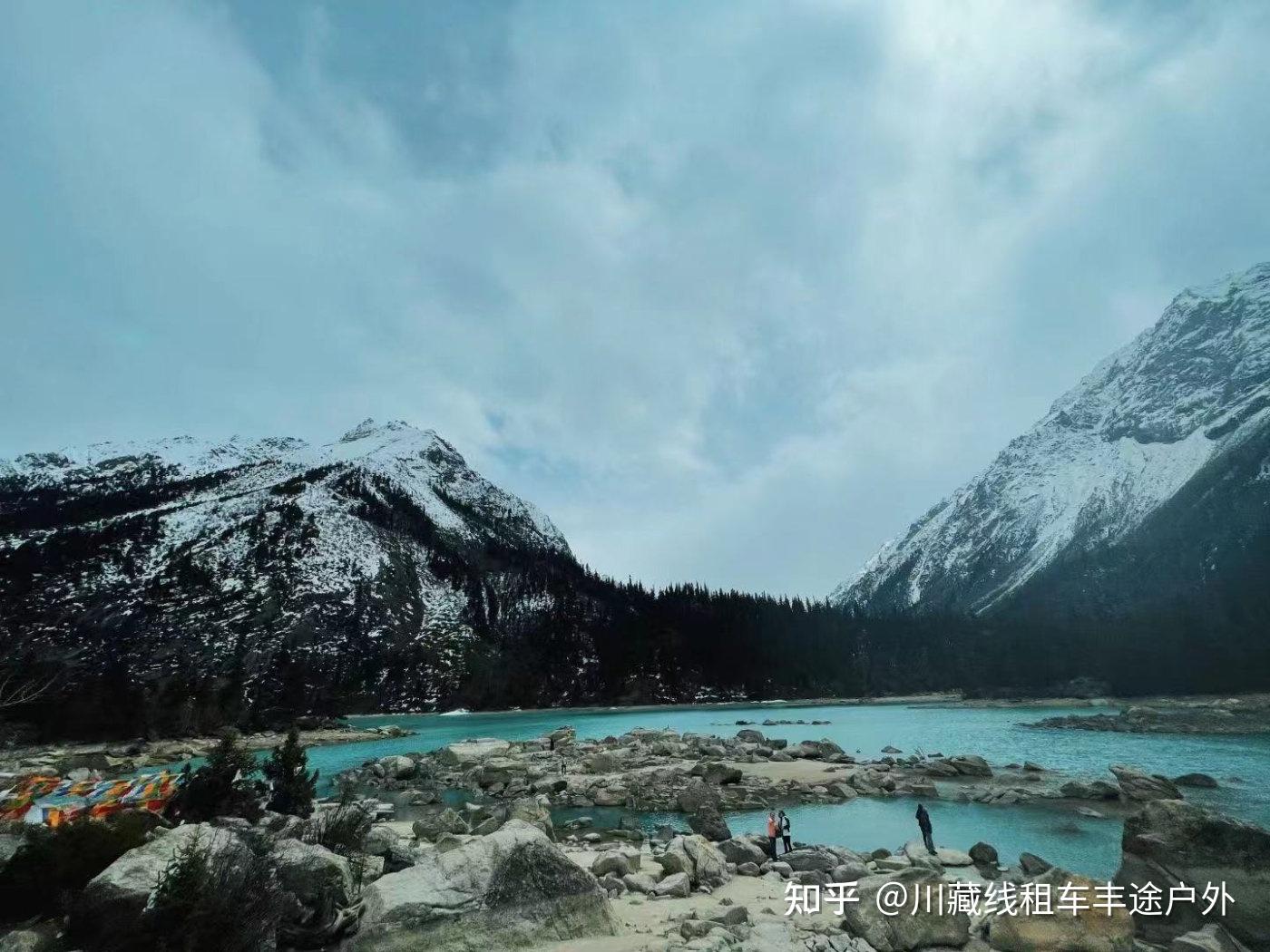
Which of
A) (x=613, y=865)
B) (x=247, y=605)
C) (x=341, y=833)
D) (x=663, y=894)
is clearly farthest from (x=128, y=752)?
(x=247, y=605)

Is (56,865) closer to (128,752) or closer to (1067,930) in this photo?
(1067,930)

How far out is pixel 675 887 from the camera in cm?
1430

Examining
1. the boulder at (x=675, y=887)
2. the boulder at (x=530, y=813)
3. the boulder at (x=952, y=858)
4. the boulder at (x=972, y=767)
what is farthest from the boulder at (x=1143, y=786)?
the boulder at (x=530, y=813)

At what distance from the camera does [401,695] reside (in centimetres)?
14662

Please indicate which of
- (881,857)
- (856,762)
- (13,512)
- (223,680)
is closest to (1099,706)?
(856,762)

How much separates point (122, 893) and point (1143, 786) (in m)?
35.3

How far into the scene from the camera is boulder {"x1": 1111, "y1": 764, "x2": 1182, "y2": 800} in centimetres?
2742

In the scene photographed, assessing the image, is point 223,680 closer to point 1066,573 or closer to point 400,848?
point 400,848

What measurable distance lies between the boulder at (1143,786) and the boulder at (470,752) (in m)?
37.4

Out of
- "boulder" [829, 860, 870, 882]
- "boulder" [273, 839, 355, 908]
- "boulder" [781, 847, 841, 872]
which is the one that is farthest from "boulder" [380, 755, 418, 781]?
"boulder" [273, 839, 355, 908]

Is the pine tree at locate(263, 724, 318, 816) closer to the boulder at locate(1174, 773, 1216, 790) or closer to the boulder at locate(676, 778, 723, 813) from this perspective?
the boulder at locate(676, 778, 723, 813)

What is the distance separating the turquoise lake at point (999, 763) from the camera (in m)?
22.6

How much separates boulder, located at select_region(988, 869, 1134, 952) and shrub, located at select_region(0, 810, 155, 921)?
15.0 meters

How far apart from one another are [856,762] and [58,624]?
5938 inches
